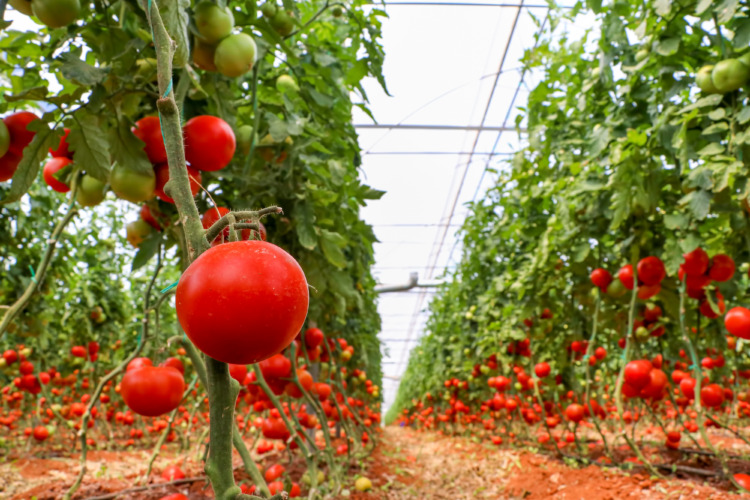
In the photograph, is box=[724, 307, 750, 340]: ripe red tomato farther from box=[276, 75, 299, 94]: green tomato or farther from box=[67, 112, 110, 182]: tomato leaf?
box=[67, 112, 110, 182]: tomato leaf

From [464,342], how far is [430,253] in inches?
330

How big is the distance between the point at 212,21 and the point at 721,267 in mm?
2121

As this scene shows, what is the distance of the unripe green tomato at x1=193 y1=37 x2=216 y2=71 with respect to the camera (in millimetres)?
1145

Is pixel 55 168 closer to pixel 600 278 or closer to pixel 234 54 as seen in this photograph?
pixel 234 54

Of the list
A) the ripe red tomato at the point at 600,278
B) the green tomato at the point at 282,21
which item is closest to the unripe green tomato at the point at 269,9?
the green tomato at the point at 282,21

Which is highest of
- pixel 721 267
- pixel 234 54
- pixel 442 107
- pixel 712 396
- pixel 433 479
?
pixel 442 107

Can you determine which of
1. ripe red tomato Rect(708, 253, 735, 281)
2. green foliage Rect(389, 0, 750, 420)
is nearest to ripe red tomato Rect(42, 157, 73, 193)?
green foliage Rect(389, 0, 750, 420)

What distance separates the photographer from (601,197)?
257 cm

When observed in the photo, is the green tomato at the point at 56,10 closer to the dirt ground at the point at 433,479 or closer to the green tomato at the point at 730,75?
the dirt ground at the point at 433,479

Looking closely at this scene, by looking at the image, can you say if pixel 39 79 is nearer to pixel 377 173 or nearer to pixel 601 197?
pixel 601 197

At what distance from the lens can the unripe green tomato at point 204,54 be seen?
114 centimetres

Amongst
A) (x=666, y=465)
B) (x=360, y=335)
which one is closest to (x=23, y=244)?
(x=360, y=335)

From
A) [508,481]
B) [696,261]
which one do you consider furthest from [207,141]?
[508,481]

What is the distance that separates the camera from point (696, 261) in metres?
2.02
